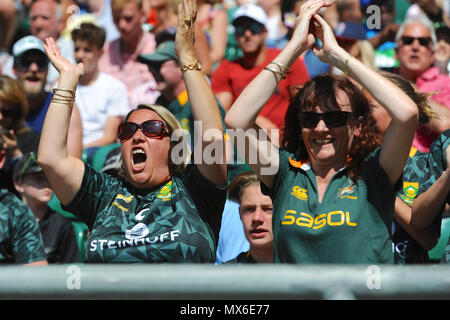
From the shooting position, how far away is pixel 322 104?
3.49 metres

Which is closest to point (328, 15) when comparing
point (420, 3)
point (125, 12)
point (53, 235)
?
point (420, 3)

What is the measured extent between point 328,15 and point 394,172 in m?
4.41

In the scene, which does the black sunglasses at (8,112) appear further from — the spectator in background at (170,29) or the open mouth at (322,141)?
the open mouth at (322,141)

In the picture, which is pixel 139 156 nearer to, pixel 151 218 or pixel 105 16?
pixel 151 218

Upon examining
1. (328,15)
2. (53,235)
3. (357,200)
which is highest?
(328,15)

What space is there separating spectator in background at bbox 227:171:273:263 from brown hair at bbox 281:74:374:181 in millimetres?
893

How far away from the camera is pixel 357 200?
3.31 m

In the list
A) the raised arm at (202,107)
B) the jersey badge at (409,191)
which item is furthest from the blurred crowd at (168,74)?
the raised arm at (202,107)

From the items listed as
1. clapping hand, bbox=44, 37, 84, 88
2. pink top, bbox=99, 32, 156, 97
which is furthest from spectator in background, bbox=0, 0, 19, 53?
clapping hand, bbox=44, 37, 84, 88

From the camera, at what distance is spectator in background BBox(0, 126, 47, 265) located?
184 inches

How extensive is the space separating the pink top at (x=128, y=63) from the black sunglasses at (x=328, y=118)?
416 centimetres

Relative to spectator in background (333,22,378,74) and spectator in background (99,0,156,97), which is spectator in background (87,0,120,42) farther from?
spectator in background (333,22,378,74)

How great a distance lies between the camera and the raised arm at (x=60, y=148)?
11.8 feet
